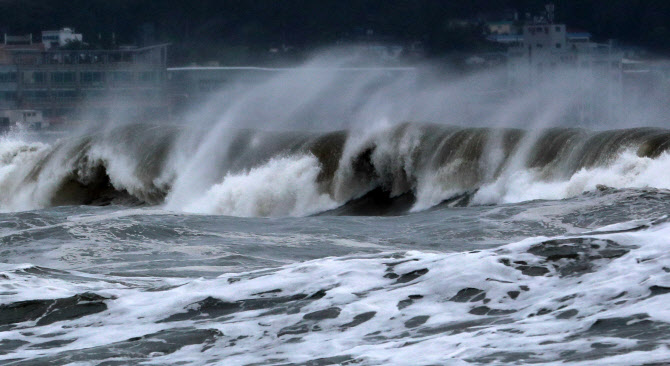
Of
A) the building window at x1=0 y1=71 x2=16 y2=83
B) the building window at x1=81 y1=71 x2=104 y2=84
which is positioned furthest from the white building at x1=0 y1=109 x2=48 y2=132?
the building window at x1=81 y1=71 x2=104 y2=84

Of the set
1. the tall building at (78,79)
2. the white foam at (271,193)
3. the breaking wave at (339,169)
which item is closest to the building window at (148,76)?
the tall building at (78,79)

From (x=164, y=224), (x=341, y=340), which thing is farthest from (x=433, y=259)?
(x=164, y=224)

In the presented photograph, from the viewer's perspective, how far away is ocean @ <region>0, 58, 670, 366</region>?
9.98m

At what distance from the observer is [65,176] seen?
3309 cm

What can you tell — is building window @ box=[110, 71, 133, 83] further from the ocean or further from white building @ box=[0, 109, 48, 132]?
the ocean

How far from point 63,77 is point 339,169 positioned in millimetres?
48673

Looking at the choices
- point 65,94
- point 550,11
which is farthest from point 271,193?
point 65,94

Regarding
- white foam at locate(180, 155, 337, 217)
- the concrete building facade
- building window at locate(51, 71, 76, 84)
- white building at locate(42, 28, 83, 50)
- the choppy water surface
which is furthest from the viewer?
white building at locate(42, 28, 83, 50)

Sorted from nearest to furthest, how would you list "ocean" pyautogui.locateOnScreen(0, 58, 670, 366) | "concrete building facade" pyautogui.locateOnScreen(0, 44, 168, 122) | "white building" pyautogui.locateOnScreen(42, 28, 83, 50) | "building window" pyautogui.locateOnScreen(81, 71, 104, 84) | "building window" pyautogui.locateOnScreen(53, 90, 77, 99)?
1. "ocean" pyautogui.locateOnScreen(0, 58, 670, 366)
2. "concrete building facade" pyautogui.locateOnScreen(0, 44, 168, 122)
3. "building window" pyautogui.locateOnScreen(53, 90, 77, 99)
4. "building window" pyautogui.locateOnScreen(81, 71, 104, 84)
5. "white building" pyautogui.locateOnScreen(42, 28, 83, 50)

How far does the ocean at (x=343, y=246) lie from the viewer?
32.7 feet

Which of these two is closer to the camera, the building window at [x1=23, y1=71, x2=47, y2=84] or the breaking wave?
the breaking wave

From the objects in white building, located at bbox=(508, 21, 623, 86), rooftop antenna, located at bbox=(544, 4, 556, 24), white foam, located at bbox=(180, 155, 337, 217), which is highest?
rooftop antenna, located at bbox=(544, 4, 556, 24)

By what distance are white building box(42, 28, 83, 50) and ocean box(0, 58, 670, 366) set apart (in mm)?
41810

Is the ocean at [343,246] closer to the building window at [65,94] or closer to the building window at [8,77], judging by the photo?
the building window at [65,94]
